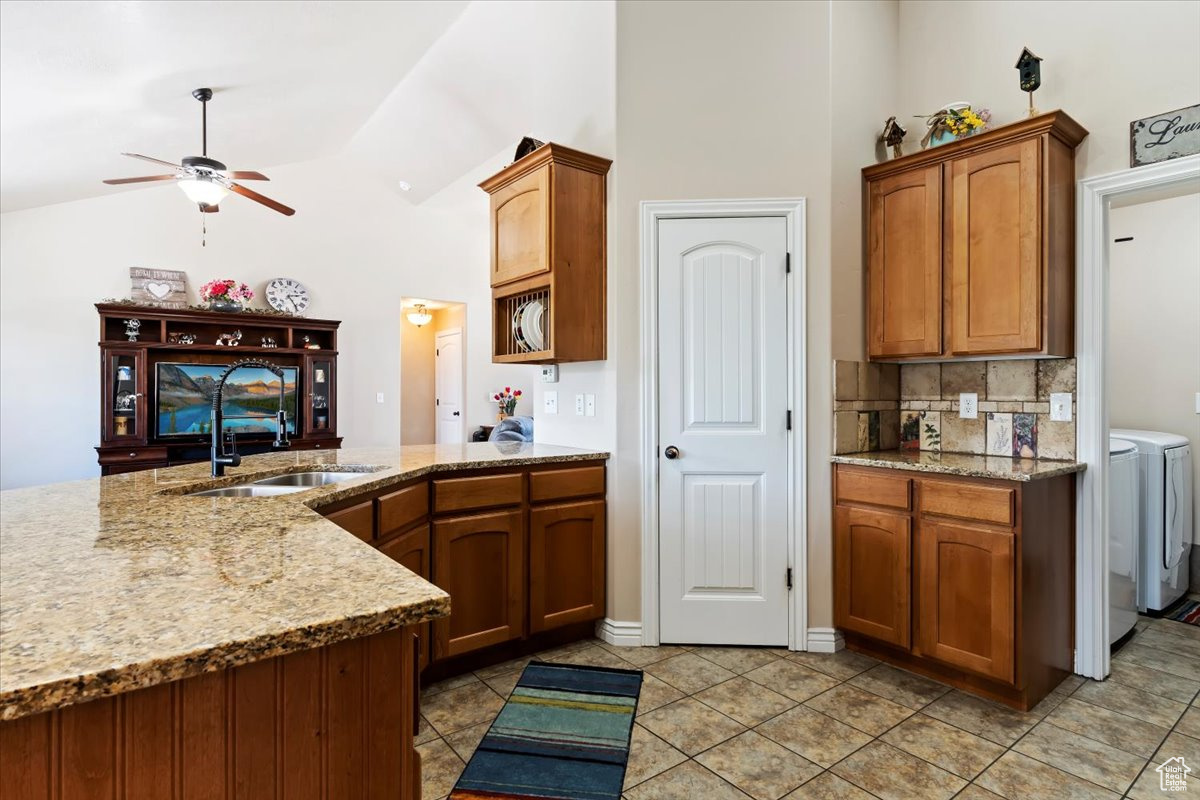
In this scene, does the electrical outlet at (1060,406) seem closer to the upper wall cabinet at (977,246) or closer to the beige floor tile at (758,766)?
the upper wall cabinet at (977,246)

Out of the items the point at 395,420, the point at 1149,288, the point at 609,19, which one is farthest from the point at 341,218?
the point at 1149,288

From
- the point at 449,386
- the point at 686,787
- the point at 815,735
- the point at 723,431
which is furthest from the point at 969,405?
the point at 449,386

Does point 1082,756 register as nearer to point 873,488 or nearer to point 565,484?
point 873,488

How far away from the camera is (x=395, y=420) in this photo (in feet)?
23.0

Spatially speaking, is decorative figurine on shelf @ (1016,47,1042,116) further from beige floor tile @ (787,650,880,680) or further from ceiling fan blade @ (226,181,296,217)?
ceiling fan blade @ (226,181,296,217)

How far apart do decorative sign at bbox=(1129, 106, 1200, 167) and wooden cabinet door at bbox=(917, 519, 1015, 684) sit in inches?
63.5

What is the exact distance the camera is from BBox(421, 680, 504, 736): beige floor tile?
216 centimetres

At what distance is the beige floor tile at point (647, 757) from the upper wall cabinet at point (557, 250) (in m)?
1.60

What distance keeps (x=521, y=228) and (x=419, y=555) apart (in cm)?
161

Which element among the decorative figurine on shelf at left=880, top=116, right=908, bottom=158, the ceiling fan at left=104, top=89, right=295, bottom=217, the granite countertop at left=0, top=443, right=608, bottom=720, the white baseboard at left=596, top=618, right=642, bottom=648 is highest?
the ceiling fan at left=104, top=89, right=295, bottom=217

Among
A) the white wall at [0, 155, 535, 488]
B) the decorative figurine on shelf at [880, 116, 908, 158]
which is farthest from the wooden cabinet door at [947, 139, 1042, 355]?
the white wall at [0, 155, 535, 488]

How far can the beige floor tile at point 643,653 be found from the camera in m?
2.69

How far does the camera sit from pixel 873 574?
266cm

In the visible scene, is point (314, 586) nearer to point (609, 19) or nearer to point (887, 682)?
point (887, 682)
